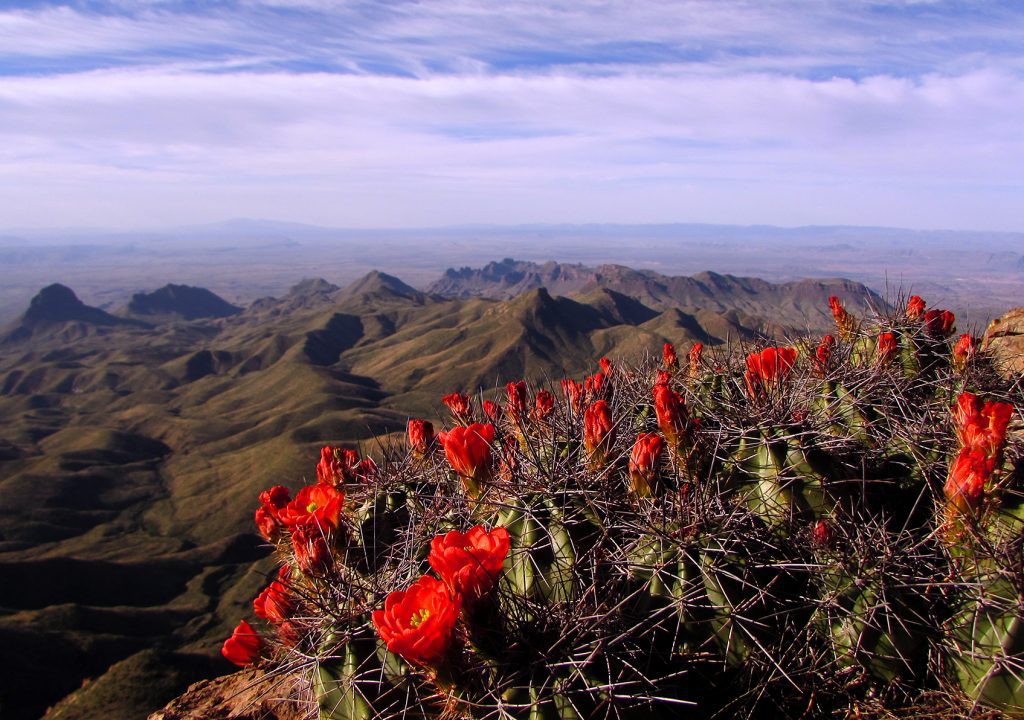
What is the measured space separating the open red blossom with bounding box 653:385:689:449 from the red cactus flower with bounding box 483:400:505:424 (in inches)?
92.0

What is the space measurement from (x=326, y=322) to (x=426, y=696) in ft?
637

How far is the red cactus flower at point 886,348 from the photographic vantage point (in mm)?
6664

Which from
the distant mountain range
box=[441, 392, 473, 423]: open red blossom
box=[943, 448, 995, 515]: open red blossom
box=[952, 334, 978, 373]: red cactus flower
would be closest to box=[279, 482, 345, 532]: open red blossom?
the distant mountain range

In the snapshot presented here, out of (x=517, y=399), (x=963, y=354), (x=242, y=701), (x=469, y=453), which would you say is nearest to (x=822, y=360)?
(x=963, y=354)

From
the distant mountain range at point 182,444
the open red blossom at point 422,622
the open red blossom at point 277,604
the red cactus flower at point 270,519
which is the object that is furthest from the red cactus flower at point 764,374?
the red cactus flower at point 270,519

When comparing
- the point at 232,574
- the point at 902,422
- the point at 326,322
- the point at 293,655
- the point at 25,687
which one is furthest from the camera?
the point at 326,322

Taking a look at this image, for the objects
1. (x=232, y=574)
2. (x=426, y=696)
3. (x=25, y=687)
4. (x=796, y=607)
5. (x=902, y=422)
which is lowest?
(x=232, y=574)

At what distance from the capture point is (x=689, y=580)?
3.67 m

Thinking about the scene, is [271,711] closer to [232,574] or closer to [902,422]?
[902,422]

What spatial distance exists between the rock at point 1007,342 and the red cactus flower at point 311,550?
23.0 ft

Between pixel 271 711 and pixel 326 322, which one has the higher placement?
pixel 271 711

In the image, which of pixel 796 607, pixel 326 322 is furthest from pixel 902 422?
pixel 326 322

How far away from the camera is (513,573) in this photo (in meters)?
3.86

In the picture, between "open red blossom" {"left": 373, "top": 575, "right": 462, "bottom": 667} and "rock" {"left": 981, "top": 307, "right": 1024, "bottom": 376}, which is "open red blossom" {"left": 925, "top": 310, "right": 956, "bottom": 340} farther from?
"open red blossom" {"left": 373, "top": 575, "right": 462, "bottom": 667}
